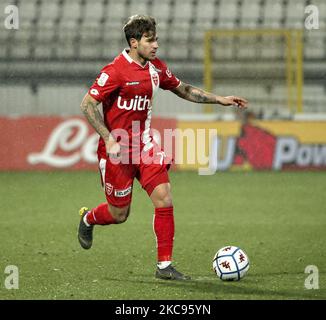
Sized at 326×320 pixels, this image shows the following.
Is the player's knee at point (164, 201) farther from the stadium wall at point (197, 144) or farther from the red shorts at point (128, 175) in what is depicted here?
the stadium wall at point (197, 144)

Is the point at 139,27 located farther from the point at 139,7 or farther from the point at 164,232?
the point at 139,7

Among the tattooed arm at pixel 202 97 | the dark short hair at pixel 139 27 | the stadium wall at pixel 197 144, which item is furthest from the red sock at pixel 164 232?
the stadium wall at pixel 197 144

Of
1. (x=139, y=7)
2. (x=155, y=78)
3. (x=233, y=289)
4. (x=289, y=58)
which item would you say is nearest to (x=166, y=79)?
(x=155, y=78)

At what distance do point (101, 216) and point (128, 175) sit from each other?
1.70 ft

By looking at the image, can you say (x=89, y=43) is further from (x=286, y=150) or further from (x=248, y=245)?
(x=248, y=245)

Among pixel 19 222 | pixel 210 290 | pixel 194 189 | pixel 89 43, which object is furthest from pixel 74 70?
pixel 210 290

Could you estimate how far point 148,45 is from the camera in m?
6.60

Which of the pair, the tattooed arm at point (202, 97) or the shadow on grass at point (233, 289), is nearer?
the shadow on grass at point (233, 289)

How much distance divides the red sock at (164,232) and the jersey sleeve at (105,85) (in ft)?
3.09

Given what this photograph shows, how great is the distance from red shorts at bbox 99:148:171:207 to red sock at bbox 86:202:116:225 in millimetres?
162

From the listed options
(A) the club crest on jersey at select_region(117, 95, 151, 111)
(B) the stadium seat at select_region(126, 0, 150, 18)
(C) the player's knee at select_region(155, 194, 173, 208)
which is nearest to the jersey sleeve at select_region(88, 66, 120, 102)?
(A) the club crest on jersey at select_region(117, 95, 151, 111)

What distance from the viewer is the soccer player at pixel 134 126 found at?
259 inches

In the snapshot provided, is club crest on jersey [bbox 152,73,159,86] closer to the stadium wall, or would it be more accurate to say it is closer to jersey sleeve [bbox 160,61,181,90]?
jersey sleeve [bbox 160,61,181,90]
